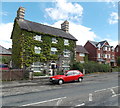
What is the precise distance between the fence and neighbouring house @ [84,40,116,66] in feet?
102

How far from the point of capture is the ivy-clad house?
73.7ft

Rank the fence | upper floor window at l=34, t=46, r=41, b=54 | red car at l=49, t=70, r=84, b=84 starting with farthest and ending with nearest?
upper floor window at l=34, t=46, r=41, b=54
the fence
red car at l=49, t=70, r=84, b=84

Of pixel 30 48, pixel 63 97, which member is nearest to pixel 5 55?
pixel 30 48

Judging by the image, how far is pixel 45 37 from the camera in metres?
24.8

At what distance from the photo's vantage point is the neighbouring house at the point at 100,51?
4351 centimetres

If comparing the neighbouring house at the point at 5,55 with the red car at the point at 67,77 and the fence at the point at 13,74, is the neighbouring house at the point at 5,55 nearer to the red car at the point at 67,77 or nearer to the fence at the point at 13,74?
the fence at the point at 13,74

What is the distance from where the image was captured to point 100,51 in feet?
146

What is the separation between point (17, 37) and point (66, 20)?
14.3 m

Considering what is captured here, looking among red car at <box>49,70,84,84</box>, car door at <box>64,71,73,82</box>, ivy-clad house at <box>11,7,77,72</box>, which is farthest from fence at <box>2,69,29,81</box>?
car door at <box>64,71,73,82</box>

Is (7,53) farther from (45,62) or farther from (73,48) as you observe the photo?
(73,48)

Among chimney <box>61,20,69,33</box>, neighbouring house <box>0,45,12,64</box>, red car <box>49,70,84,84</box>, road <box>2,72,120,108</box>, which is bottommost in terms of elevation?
road <box>2,72,120,108</box>

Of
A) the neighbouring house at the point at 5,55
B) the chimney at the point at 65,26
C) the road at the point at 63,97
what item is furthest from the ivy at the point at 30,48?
the road at the point at 63,97

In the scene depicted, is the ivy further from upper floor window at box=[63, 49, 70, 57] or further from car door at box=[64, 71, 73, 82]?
car door at box=[64, 71, 73, 82]

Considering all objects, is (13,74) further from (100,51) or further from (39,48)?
(100,51)
